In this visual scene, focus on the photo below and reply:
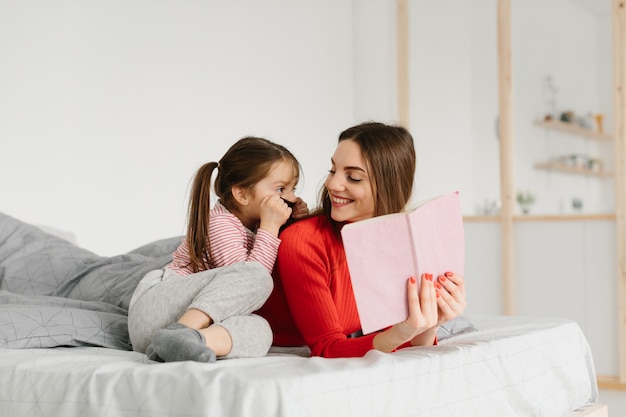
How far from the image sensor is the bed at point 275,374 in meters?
1.20

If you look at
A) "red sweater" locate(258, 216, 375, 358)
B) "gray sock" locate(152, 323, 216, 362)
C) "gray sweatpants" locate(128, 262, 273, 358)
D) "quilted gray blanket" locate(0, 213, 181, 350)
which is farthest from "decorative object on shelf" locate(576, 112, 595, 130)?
"gray sock" locate(152, 323, 216, 362)

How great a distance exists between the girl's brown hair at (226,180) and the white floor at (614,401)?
6.93ft

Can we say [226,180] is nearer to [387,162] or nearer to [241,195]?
[241,195]

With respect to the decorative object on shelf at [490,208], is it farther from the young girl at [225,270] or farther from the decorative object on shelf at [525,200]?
the young girl at [225,270]

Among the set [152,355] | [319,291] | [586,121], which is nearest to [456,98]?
[586,121]

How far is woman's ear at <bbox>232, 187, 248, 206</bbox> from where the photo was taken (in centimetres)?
195

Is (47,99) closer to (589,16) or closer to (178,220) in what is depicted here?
(178,220)

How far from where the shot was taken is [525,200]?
4273 millimetres

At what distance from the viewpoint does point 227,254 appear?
1809 millimetres

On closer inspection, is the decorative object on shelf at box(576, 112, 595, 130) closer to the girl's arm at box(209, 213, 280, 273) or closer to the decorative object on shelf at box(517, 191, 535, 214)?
the decorative object on shelf at box(517, 191, 535, 214)

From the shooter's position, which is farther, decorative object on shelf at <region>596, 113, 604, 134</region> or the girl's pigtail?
decorative object on shelf at <region>596, 113, 604, 134</region>

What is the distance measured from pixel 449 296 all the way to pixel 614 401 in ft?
8.13

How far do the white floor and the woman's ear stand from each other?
212 centimetres

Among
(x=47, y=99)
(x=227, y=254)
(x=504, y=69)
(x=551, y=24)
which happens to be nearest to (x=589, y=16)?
(x=551, y=24)
